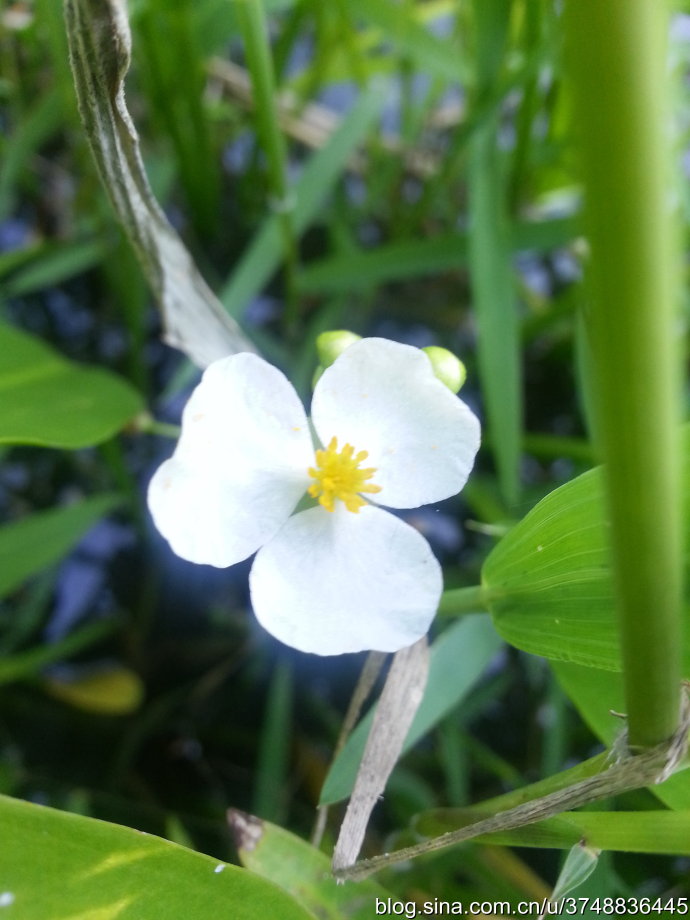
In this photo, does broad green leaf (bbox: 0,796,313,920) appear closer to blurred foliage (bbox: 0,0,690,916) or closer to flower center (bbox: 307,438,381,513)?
flower center (bbox: 307,438,381,513)

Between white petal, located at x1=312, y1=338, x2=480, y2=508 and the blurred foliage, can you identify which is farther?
the blurred foliage

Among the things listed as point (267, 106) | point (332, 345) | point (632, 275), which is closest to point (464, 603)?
point (332, 345)

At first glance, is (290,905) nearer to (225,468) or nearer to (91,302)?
(225,468)

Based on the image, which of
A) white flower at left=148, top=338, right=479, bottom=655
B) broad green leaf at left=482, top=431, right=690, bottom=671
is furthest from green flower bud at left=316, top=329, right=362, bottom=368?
broad green leaf at left=482, top=431, right=690, bottom=671

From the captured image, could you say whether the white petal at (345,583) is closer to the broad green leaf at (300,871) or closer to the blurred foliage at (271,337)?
the broad green leaf at (300,871)

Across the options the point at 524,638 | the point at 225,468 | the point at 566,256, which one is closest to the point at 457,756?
the point at 524,638
